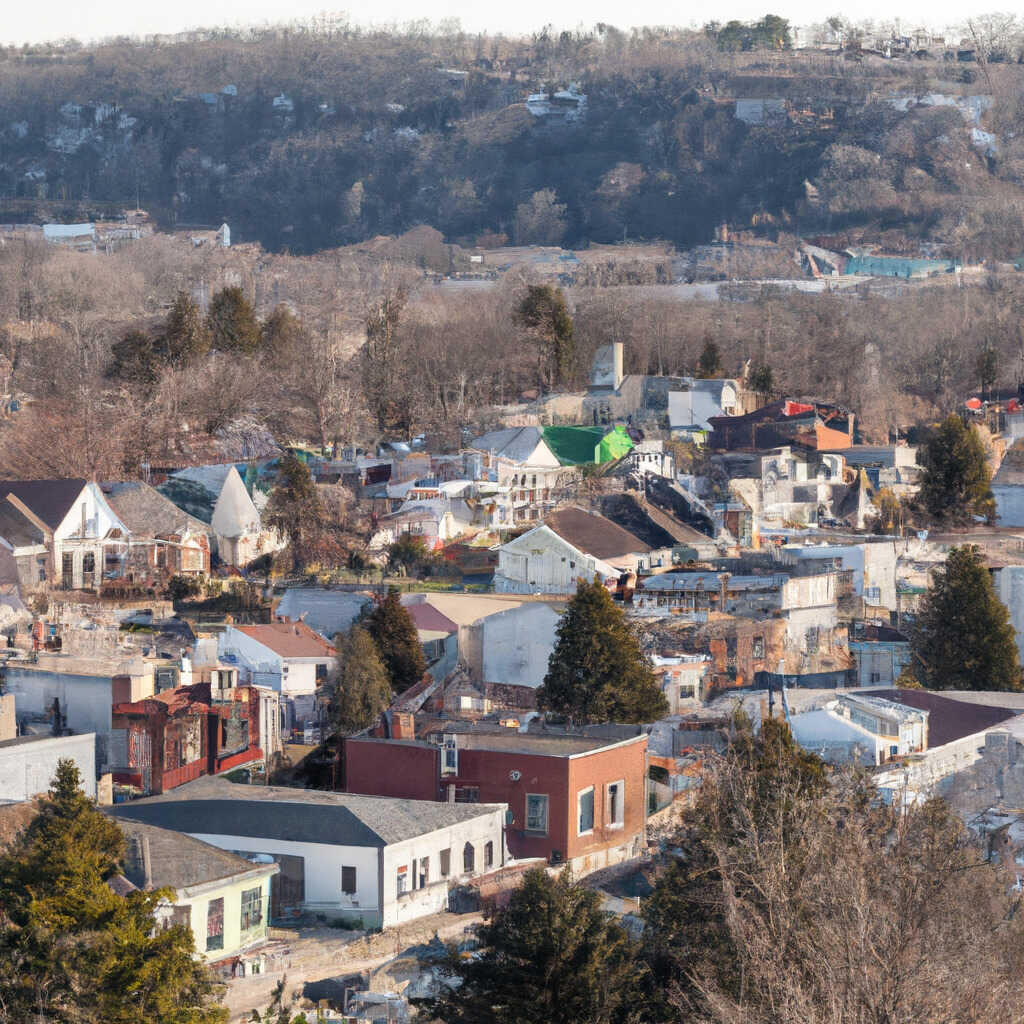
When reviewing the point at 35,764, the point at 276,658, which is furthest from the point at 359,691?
the point at 35,764

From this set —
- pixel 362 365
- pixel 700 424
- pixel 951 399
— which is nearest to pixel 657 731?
pixel 700 424

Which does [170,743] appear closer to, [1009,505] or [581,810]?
[581,810]

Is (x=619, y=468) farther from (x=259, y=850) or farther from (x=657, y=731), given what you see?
(x=259, y=850)

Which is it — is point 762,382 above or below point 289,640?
above

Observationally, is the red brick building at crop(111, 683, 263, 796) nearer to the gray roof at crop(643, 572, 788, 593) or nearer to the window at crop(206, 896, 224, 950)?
the window at crop(206, 896, 224, 950)

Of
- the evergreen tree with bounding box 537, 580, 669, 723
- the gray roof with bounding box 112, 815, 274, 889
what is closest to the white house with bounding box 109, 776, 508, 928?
the gray roof with bounding box 112, 815, 274, 889

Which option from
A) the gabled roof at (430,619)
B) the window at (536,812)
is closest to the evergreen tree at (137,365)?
the gabled roof at (430,619)

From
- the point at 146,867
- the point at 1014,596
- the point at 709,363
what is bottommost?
the point at 1014,596
